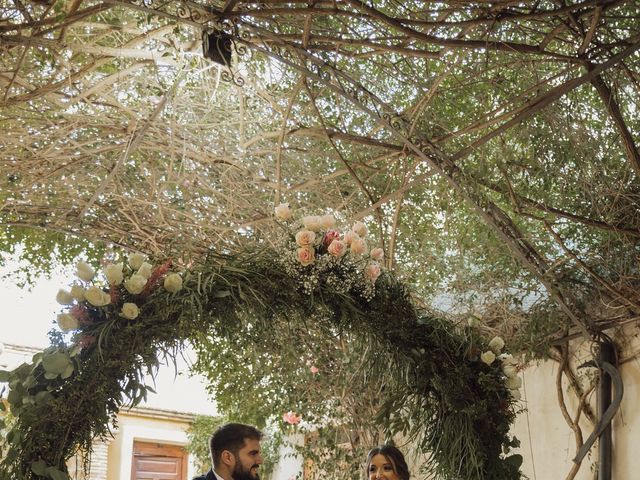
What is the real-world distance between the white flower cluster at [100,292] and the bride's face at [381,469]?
6.08 ft

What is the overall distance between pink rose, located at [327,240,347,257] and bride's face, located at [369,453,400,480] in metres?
1.43

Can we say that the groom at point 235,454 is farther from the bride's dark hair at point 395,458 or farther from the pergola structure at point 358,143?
the pergola structure at point 358,143

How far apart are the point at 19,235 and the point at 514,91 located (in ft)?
12.5

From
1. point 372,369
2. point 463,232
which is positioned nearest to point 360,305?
point 372,369

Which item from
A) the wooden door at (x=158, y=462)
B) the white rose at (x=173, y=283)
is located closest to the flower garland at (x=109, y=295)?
the white rose at (x=173, y=283)

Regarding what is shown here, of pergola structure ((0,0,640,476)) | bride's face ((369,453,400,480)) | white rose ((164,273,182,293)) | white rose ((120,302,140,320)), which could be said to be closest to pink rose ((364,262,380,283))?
pergola structure ((0,0,640,476))

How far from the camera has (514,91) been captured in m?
5.09

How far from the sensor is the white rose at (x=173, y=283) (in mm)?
3633

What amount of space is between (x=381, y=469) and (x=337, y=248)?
1515mm

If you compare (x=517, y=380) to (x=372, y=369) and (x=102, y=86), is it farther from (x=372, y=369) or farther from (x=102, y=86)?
(x=102, y=86)

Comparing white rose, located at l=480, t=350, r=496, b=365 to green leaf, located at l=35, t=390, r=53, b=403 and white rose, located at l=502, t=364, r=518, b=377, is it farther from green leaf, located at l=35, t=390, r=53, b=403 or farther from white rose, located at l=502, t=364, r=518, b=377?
green leaf, located at l=35, t=390, r=53, b=403

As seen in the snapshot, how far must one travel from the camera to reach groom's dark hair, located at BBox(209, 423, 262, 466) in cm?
441

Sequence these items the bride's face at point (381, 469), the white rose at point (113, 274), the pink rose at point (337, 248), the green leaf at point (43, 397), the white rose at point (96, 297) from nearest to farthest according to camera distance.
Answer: the green leaf at point (43, 397) → the white rose at point (96, 297) → the white rose at point (113, 274) → the pink rose at point (337, 248) → the bride's face at point (381, 469)

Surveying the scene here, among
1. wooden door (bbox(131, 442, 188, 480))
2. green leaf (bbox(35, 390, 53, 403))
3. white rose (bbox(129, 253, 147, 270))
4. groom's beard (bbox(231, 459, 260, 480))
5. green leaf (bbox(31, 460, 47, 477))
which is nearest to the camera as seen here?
green leaf (bbox(31, 460, 47, 477))
